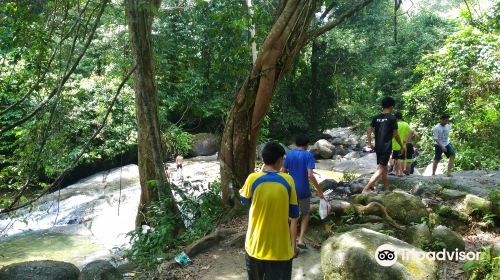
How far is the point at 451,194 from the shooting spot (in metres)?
6.65

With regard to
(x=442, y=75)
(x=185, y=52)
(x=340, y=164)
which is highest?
(x=185, y=52)

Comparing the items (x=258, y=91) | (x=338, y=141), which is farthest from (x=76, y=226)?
(x=338, y=141)

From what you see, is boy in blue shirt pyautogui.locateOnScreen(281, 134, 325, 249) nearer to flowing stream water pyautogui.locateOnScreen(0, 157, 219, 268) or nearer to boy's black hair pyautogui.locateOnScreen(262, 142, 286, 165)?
boy's black hair pyautogui.locateOnScreen(262, 142, 286, 165)

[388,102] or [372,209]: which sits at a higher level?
[388,102]

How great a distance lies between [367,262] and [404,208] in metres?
2.27

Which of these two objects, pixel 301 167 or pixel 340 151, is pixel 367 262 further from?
pixel 340 151

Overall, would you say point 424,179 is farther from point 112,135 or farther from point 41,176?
point 41,176

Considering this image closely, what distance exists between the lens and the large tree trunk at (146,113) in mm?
6234

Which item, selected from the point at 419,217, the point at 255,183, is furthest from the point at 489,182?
the point at 255,183

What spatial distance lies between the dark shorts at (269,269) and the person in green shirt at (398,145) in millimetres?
5611

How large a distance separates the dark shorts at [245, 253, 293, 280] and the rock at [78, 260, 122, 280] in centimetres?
288

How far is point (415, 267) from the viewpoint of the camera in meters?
3.91

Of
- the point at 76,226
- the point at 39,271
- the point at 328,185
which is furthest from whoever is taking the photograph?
the point at 76,226

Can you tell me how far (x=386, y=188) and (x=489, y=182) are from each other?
2.29m
